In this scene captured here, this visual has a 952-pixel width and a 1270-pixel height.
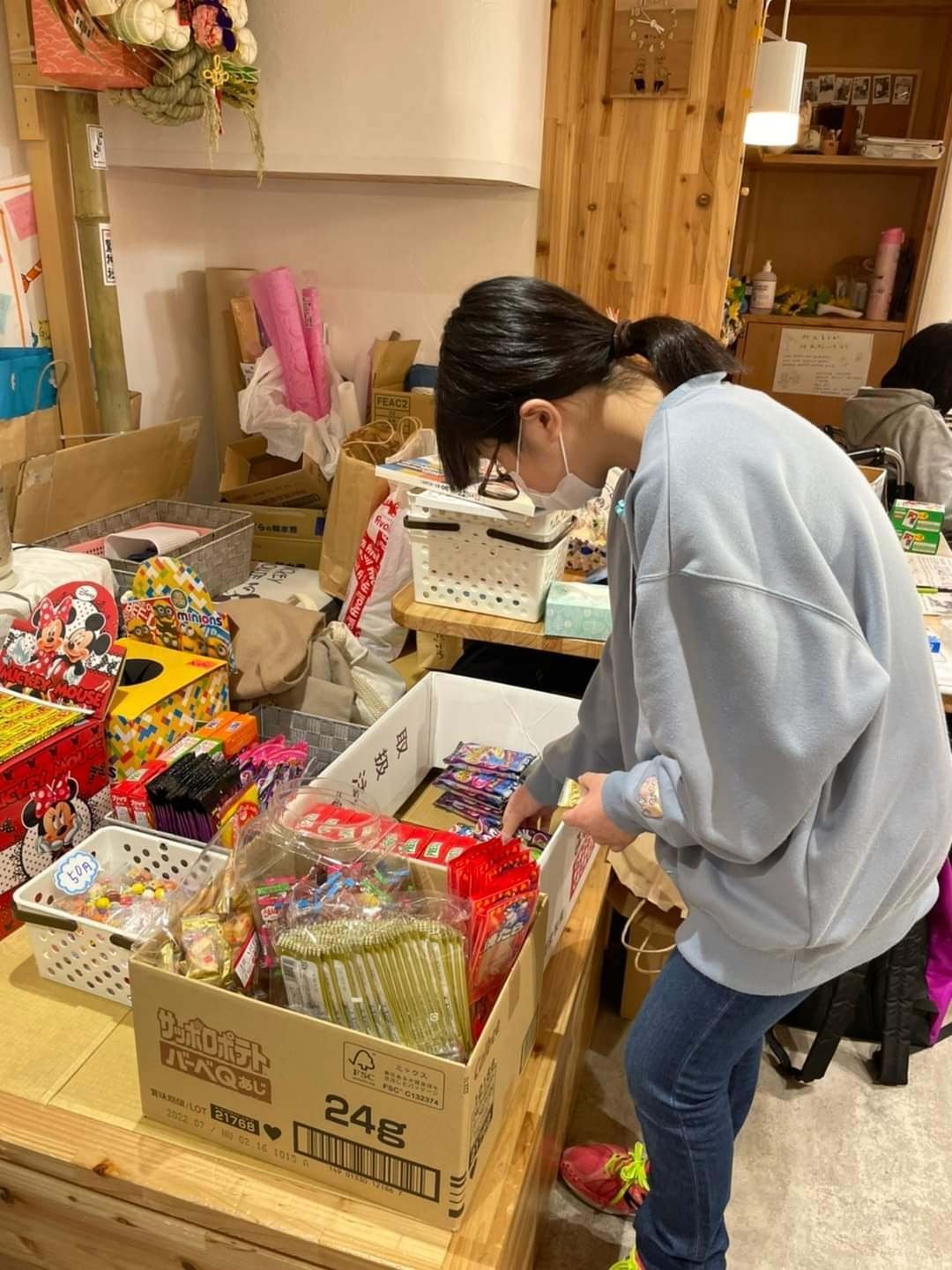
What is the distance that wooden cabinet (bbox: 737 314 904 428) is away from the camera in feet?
13.2

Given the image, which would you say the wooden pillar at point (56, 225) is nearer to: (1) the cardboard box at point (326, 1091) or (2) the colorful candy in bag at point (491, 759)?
(2) the colorful candy in bag at point (491, 759)

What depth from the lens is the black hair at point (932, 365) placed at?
280cm

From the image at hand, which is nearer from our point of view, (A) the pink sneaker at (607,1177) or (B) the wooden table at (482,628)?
(A) the pink sneaker at (607,1177)

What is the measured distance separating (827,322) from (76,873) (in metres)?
3.84

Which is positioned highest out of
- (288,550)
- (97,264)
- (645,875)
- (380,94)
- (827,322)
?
(380,94)

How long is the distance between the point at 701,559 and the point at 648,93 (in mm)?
2229

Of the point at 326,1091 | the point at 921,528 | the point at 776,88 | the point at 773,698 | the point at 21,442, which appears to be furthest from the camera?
the point at 776,88

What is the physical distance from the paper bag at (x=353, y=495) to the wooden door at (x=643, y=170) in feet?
2.29

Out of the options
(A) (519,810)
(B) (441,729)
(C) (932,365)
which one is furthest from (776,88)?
(A) (519,810)

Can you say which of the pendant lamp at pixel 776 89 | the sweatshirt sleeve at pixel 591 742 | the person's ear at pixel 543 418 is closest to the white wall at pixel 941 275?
the pendant lamp at pixel 776 89

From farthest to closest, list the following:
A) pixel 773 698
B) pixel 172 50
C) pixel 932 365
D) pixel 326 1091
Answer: pixel 932 365
pixel 172 50
pixel 326 1091
pixel 773 698

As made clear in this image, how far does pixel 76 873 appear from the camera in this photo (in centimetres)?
125

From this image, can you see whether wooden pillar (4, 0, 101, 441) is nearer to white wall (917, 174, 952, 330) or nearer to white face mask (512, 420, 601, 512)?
white face mask (512, 420, 601, 512)

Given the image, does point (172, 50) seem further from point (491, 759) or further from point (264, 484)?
point (491, 759)
